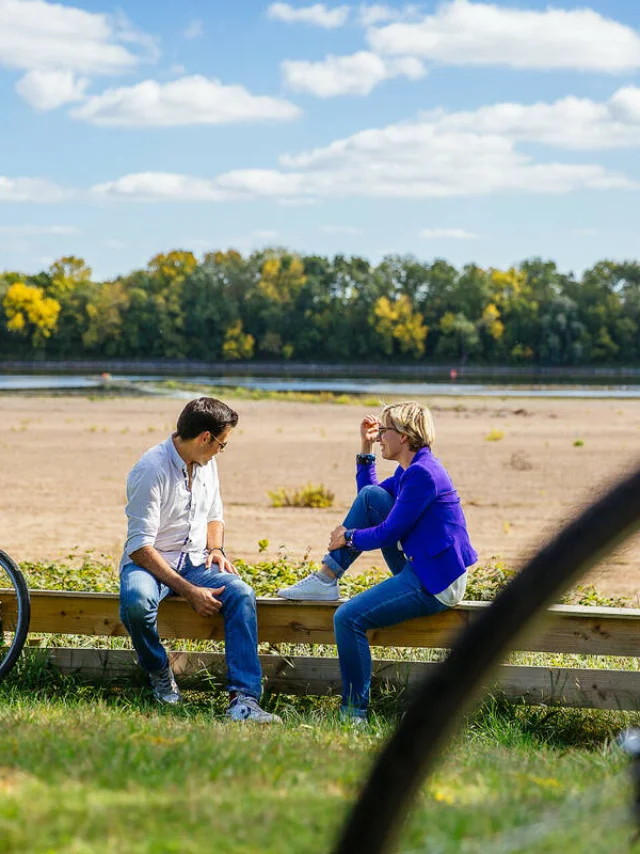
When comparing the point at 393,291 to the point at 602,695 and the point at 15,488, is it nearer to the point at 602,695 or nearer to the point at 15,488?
the point at 15,488

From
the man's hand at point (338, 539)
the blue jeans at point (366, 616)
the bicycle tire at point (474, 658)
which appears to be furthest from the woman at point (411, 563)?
the bicycle tire at point (474, 658)

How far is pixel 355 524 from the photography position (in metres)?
5.20

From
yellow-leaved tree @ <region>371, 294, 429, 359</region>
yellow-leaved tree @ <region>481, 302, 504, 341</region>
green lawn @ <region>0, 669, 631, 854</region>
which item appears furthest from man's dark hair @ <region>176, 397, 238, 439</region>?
yellow-leaved tree @ <region>371, 294, 429, 359</region>

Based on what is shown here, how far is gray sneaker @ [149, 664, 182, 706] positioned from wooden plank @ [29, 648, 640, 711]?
0.77ft

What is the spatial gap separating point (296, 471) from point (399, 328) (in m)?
100

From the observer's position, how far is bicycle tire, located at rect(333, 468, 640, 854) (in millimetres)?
1357

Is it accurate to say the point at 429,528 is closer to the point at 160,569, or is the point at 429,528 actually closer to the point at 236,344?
the point at 160,569

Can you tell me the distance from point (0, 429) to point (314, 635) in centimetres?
2387

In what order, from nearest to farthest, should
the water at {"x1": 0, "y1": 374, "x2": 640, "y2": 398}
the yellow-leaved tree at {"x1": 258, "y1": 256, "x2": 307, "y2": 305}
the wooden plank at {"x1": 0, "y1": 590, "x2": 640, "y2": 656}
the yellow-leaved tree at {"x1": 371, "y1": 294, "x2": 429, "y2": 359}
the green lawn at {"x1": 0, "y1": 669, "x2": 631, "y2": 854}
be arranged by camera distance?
the green lawn at {"x1": 0, "y1": 669, "x2": 631, "y2": 854}
the wooden plank at {"x1": 0, "y1": 590, "x2": 640, "y2": 656}
the water at {"x1": 0, "y1": 374, "x2": 640, "y2": 398}
the yellow-leaved tree at {"x1": 371, "y1": 294, "x2": 429, "y2": 359}
the yellow-leaved tree at {"x1": 258, "y1": 256, "x2": 307, "y2": 305}

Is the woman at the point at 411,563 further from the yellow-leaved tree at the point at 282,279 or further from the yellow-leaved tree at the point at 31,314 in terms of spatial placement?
the yellow-leaved tree at the point at 31,314

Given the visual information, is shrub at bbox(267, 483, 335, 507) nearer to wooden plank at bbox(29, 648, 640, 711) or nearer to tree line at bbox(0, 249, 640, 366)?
wooden plank at bbox(29, 648, 640, 711)

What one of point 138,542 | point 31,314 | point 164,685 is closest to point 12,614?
point 138,542

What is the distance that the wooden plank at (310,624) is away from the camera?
466 cm

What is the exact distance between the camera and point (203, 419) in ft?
16.5
